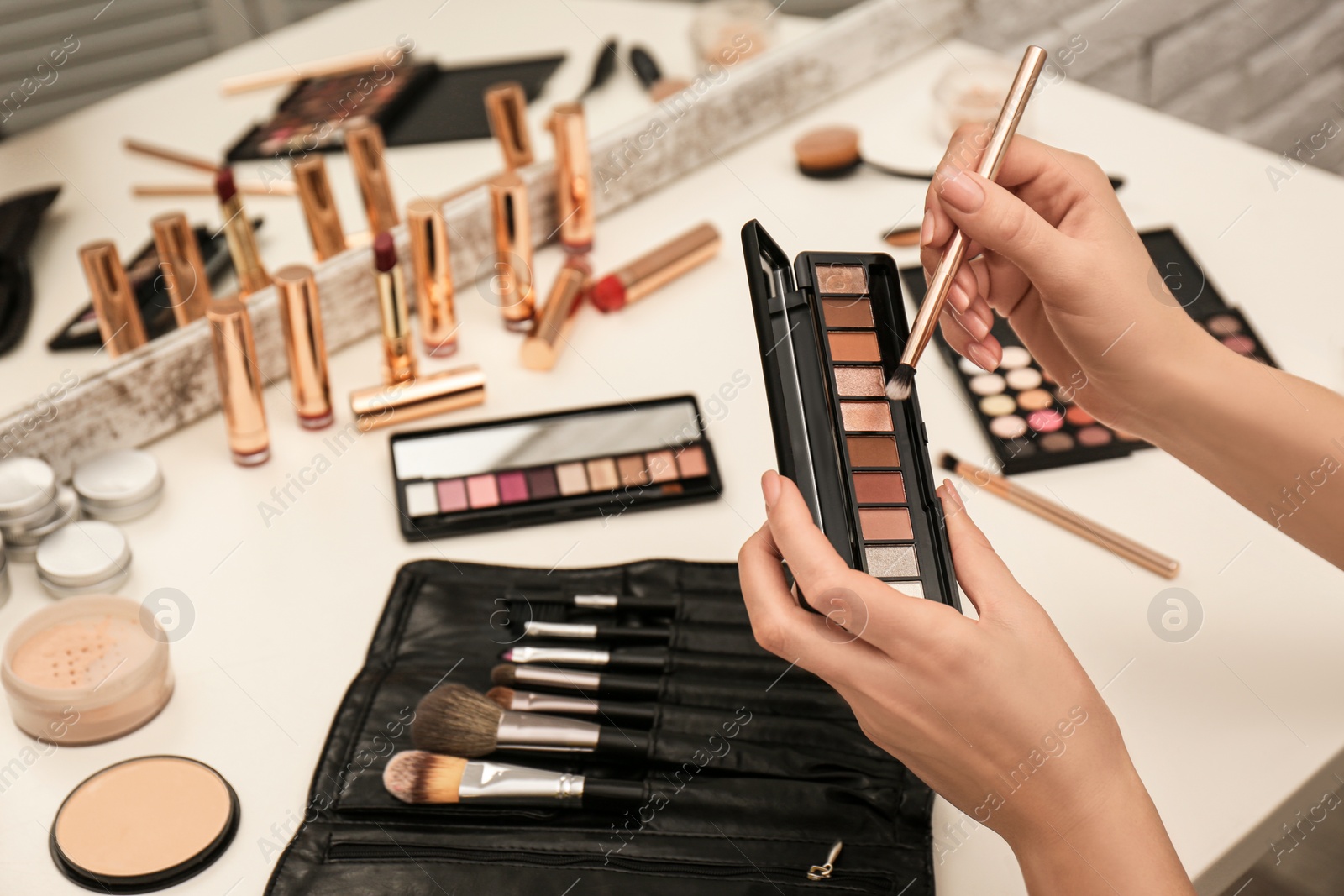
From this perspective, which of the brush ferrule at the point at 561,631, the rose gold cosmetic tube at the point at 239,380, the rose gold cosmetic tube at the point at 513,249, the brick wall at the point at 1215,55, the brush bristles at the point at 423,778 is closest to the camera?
the brush bristles at the point at 423,778

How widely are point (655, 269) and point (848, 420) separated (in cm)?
50

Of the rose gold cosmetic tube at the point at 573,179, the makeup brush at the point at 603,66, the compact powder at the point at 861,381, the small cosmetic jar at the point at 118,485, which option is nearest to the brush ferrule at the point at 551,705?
the compact powder at the point at 861,381

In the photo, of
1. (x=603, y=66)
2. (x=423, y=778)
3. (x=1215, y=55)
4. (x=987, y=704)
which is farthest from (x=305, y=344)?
→ (x=1215, y=55)

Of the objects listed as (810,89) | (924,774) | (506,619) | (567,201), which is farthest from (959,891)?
(810,89)

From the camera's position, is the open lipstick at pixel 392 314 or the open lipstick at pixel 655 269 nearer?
the open lipstick at pixel 392 314

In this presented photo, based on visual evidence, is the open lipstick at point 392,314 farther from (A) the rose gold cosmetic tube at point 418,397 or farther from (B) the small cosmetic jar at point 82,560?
(B) the small cosmetic jar at point 82,560

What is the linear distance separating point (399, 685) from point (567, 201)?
2.05 feet

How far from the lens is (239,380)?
36.8 inches

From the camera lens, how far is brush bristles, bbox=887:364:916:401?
0.72 meters

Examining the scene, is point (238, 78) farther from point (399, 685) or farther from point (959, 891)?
point (959, 891)

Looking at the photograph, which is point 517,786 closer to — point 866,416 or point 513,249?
point 866,416

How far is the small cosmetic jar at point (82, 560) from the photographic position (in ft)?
2.76

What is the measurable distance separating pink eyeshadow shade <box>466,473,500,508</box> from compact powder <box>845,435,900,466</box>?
0.34 metres

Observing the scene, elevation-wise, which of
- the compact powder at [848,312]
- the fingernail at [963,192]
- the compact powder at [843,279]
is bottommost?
the compact powder at [848,312]
